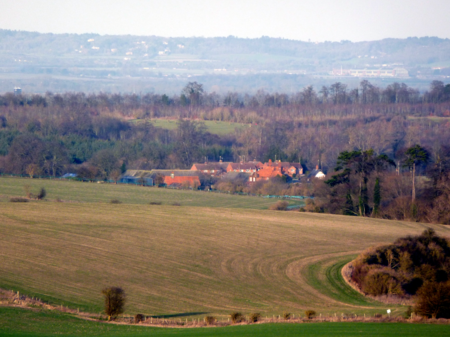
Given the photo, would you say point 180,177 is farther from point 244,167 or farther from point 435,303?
point 435,303

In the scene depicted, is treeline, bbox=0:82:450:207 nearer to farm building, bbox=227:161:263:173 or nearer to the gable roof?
the gable roof

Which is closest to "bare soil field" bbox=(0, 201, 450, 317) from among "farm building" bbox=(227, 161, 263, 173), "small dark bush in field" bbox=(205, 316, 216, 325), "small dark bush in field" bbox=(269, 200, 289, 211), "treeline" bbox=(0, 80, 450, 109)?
"small dark bush in field" bbox=(205, 316, 216, 325)

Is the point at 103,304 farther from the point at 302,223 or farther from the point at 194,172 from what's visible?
the point at 194,172

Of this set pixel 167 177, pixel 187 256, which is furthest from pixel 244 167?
pixel 187 256

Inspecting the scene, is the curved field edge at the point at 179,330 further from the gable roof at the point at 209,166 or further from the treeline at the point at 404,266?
the gable roof at the point at 209,166

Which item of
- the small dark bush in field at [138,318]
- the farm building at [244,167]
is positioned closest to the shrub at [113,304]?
the small dark bush in field at [138,318]

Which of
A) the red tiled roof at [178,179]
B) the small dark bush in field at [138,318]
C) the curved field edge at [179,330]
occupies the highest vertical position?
the curved field edge at [179,330]
